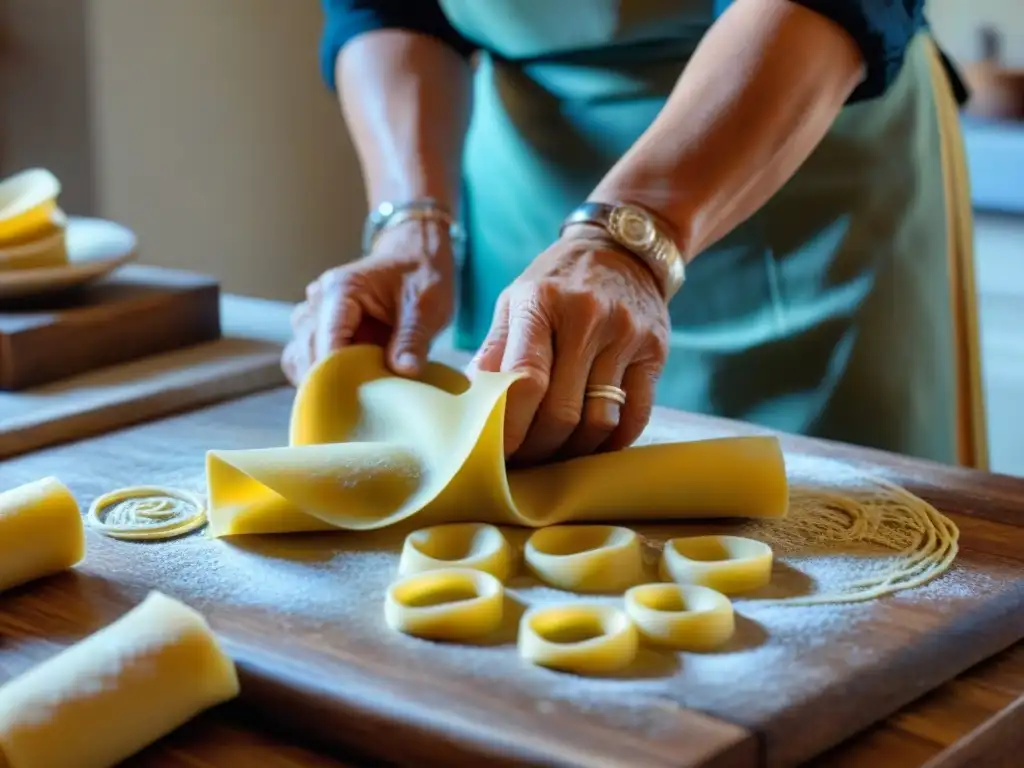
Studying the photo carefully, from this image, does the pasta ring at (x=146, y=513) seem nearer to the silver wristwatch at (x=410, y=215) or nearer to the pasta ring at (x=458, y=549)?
the pasta ring at (x=458, y=549)

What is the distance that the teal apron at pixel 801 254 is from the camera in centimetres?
145

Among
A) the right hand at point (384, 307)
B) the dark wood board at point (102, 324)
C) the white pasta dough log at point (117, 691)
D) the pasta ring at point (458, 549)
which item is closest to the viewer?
the white pasta dough log at point (117, 691)

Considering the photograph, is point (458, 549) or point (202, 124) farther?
point (202, 124)

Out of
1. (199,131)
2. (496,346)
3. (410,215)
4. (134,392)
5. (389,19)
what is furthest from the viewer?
(199,131)

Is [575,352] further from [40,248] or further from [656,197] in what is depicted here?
[40,248]

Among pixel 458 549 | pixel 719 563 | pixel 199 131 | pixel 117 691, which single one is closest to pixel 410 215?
pixel 458 549

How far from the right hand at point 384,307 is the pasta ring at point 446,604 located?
0.37 metres

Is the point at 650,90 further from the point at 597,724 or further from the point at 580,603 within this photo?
the point at 597,724

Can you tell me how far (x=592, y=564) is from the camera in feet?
2.81

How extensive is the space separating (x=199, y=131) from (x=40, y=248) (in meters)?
1.48

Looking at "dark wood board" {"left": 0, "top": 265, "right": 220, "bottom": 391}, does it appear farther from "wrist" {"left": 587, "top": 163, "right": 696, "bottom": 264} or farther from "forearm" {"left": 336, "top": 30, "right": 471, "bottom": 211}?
"wrist" {"left": 587, "top": 163, "right": 696, "bottom": 264}

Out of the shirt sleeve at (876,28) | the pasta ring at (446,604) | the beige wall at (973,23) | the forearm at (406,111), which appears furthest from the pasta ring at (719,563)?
the beige wall at (973,23)

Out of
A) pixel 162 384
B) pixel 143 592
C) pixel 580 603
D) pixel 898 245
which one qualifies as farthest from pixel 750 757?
pixel 898 245

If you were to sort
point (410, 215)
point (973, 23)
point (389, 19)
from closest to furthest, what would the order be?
point (410, 215)
point (389, 19)
point (973, 23)
